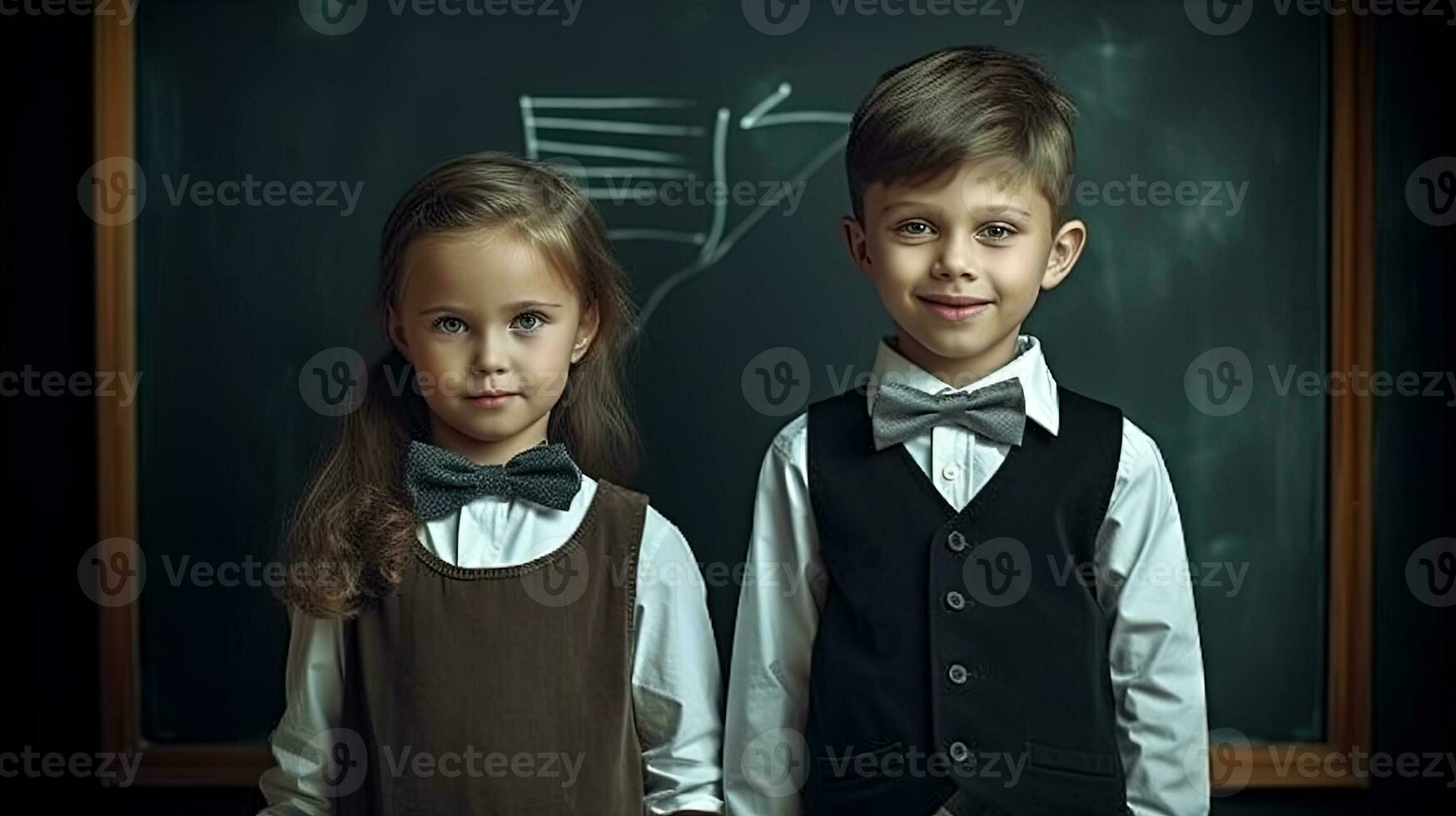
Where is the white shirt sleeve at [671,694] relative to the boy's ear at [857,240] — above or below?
below

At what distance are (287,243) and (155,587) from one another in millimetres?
519

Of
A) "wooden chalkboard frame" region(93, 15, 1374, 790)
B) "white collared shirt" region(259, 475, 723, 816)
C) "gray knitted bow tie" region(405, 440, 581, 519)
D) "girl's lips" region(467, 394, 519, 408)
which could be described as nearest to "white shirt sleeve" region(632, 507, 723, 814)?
"white collared shirt" region(259, 475, 723, 816)

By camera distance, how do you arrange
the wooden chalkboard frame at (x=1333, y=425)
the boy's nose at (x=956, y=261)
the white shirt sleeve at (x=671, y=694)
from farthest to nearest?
1. the wooden chalkboard frame at (x=1333, y=425)
2. the white shirt sleeve at (x=671, y=694)
3. the boy's nose at (x=956, y=261)

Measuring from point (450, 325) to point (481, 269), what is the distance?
76mm

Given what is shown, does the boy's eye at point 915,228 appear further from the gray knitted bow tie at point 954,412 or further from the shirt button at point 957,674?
the shirt button at point 957,674

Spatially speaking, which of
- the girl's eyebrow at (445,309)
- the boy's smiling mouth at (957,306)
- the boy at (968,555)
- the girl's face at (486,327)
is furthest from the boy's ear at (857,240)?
the girl's eyebrow at (445,309)

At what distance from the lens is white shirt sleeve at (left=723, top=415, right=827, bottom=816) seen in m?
1.78

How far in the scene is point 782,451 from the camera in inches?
71.8

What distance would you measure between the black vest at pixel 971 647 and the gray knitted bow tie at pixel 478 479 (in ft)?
1.02

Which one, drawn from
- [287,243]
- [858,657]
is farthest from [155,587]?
[858,657]

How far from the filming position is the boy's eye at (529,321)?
177cm

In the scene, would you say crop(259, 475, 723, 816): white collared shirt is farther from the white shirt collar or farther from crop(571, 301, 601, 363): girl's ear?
the white shirt collar

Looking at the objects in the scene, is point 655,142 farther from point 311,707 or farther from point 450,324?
point 311,707

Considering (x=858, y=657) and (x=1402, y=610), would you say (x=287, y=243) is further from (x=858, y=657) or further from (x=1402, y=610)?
(x=1402, y=610)
